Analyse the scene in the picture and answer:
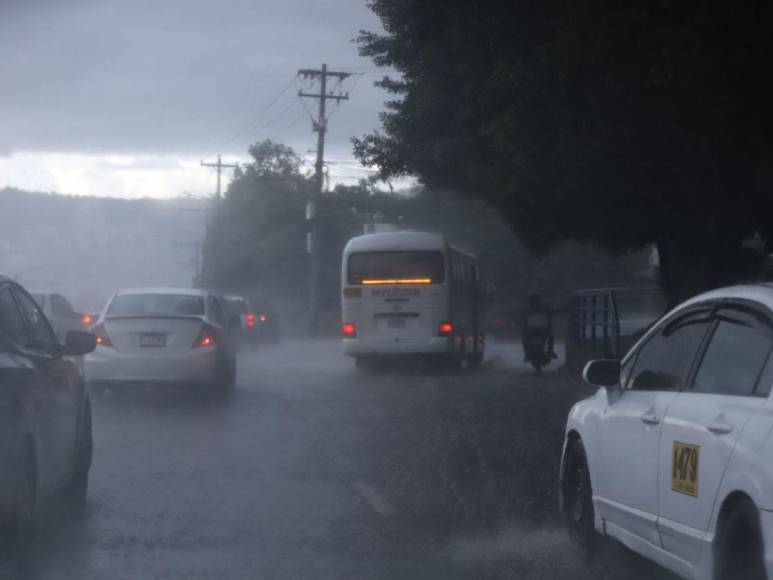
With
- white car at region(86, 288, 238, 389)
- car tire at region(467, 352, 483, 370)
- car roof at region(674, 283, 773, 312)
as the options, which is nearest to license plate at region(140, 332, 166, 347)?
white car at region(86, 288, 238, 389)

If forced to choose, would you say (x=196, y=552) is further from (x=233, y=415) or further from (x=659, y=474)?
(x=233, y=415)

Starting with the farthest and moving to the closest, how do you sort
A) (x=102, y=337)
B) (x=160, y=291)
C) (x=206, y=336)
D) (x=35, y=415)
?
(x=160, y=291), (x=206, y=336), (x=102, y=337), (x=35, y=415)

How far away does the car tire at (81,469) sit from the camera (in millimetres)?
9242

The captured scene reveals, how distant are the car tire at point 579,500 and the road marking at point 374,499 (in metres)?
1.63

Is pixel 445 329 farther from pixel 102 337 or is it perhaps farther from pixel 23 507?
pixel 23 507

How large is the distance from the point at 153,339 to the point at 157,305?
132 cm

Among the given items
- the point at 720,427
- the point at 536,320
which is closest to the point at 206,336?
the point at 536,320

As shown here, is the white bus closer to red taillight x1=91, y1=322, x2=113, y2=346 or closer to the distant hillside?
red taillight x1=91, y1=322, x2=113, y2=346

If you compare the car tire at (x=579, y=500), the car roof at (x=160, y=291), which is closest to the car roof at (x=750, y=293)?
the car tire at (x=579, y=500)

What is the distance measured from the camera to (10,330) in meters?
7.84

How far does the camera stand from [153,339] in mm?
16766

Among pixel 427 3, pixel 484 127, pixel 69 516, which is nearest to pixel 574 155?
pixel 484 127

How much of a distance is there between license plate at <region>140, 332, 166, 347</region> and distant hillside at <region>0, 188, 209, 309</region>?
183 ft

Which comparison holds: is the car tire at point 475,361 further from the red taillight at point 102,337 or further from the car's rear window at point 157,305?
the red taillight at point 102,337
